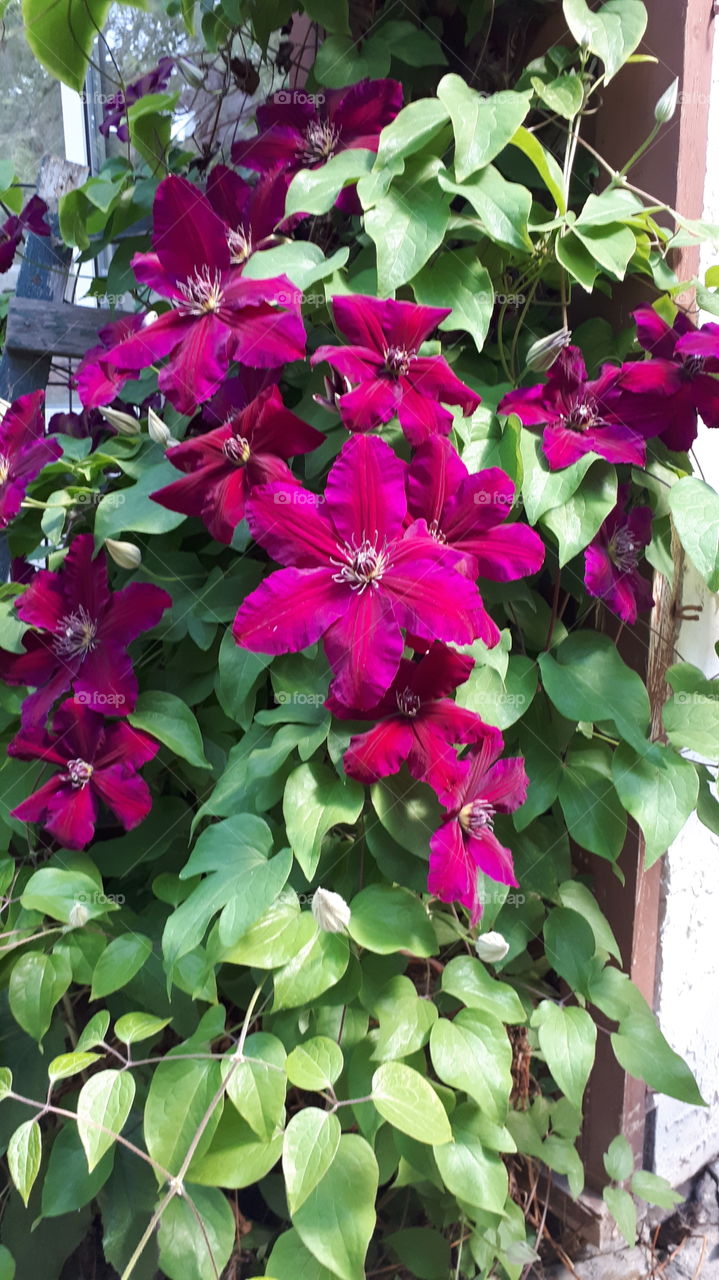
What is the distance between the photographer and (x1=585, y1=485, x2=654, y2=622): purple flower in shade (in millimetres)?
746

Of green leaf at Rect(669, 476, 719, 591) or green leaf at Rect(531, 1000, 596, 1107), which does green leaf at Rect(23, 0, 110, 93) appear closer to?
green leaf at Rect(669, 476, 719, 591)

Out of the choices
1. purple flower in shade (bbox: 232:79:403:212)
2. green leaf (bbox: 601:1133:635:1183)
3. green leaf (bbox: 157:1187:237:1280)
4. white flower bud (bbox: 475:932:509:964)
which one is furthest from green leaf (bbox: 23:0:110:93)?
green leaf (bbox: 601:1133:635:1183)

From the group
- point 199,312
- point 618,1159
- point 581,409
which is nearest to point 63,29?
point 199,312

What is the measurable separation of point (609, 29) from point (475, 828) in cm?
70

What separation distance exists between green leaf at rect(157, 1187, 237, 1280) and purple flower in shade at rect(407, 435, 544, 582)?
1.70 ft

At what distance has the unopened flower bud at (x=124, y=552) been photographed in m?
0.75

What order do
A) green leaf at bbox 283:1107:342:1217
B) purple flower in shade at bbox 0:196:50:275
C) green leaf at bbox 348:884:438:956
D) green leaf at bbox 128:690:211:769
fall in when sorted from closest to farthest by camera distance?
green leaf at bbox 283:1107:342:1217 < green leaf at bbox 348:884:438:956 < green leaf at bbox 128:690:211:769 < purple flower in shade at bbox 0:196:50:275

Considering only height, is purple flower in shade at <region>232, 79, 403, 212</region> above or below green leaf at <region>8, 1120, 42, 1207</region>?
above

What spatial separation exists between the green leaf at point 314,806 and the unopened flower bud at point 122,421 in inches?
15.6

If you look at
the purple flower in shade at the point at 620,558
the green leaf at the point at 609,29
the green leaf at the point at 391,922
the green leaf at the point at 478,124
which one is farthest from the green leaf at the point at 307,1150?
the green leaf at the point at 609,29

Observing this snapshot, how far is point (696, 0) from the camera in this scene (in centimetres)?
80

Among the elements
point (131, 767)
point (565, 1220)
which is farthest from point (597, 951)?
point (131, 767)

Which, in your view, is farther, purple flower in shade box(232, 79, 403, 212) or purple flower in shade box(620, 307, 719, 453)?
purple flower in shade box(232, 79, 403, 212)

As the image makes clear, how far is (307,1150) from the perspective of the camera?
1.81ft
